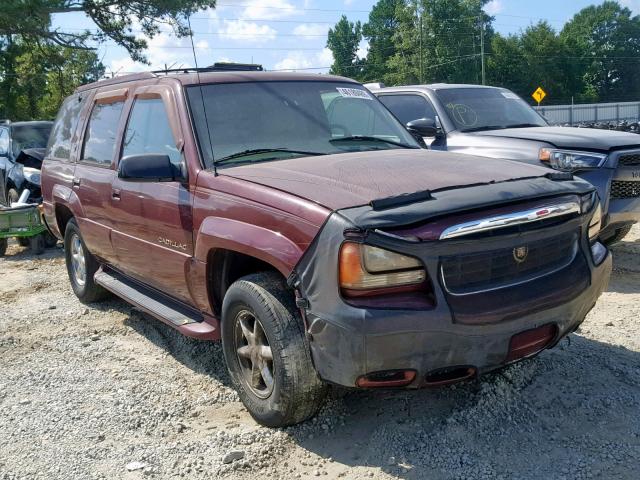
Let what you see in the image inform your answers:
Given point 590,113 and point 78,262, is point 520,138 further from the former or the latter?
point 590,113

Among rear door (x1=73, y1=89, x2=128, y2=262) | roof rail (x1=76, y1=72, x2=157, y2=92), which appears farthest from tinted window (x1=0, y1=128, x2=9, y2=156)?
Result: rear door (x1=73, y1=89, x2=128, y2=262)

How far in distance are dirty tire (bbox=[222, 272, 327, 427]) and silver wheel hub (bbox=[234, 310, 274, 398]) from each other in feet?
0.16

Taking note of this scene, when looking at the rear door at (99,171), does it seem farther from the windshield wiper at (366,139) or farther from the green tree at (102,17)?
the green tree at (102,17)

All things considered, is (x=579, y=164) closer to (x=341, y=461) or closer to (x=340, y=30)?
(x=341, y=461)

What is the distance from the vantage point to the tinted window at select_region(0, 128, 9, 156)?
1170cm

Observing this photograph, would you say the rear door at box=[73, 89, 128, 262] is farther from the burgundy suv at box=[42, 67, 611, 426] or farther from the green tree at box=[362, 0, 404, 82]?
the green tree at box=[362, 0, 404, 82]

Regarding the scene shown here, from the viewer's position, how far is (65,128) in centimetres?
643

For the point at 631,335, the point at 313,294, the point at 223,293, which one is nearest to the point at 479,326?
Answer: the point at 313,294

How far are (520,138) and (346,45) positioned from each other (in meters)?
90.3

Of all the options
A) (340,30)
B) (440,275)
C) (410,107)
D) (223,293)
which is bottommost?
(223,293)

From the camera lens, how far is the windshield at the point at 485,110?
7555mm

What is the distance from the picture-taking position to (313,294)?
3.02 meters

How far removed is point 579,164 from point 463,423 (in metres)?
3.67

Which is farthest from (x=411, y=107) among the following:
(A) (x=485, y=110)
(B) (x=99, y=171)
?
(B) (x=99, y=171)
